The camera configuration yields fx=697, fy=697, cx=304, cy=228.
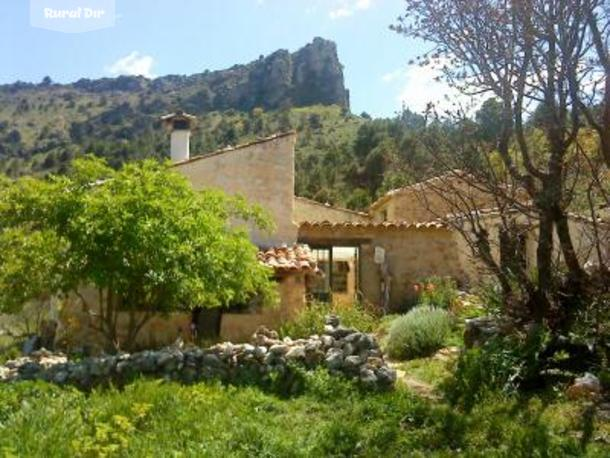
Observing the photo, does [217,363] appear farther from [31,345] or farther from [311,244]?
[311,244]

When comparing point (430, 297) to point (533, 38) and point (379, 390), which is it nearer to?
point (379, 390)

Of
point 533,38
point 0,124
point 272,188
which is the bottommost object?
point 272,188

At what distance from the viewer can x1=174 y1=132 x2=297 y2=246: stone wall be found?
17391mm

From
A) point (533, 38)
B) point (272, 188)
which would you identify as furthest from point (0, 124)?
point (533, 38)

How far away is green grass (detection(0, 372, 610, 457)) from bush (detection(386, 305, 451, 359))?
11.2 ft

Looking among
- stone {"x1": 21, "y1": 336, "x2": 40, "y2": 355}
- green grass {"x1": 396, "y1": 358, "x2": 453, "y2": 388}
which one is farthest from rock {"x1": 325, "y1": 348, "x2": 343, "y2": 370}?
stone {"x1": 21, "y1": 336, "x2": 40, "y2": 355}

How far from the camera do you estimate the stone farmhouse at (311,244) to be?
586 inches

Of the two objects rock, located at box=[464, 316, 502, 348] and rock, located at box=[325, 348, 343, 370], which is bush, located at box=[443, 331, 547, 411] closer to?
rock, located at box=[464, 316, 502, 348]

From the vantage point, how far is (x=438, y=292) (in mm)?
17812

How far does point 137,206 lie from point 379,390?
4744 millimetres

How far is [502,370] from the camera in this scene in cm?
885

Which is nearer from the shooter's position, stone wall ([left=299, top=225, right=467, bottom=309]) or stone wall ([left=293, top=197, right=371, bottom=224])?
stone wall ([left=299, top=225, right=467, bottom=309])

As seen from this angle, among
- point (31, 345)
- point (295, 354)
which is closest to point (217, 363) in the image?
point (295, 354)

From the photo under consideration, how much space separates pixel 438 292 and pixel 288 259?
4482 millimetres
